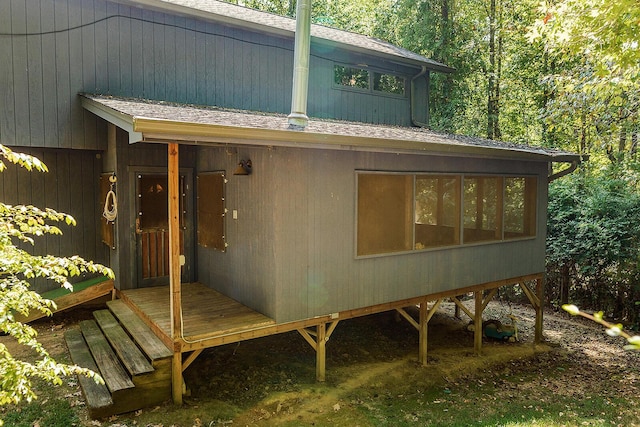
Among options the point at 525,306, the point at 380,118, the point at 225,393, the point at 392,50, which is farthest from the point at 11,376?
the point at 525,306

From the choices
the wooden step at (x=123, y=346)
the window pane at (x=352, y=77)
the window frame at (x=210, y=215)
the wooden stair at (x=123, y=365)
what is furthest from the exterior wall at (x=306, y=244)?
the window pane at (x=352, y=77)

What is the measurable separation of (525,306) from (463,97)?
315 inches

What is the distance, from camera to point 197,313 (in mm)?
5637

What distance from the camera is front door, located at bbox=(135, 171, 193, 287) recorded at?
7.04 metres

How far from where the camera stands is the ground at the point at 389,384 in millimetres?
4863

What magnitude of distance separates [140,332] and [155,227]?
2184 millimetres

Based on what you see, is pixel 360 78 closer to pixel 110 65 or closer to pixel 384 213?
pixel 384 213

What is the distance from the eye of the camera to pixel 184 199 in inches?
287

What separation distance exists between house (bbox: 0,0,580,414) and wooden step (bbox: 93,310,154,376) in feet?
0.74

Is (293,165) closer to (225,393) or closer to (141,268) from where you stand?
(225,393)

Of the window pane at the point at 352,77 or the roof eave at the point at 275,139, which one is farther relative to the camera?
the window pane at the point at 352,77

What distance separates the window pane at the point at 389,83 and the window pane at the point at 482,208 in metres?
3.95

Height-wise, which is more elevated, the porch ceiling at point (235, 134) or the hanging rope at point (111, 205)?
the porch ceiling at point (235, 134)

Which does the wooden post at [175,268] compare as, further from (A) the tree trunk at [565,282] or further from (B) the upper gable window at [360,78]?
(A) the tree trunk at [565,282]
